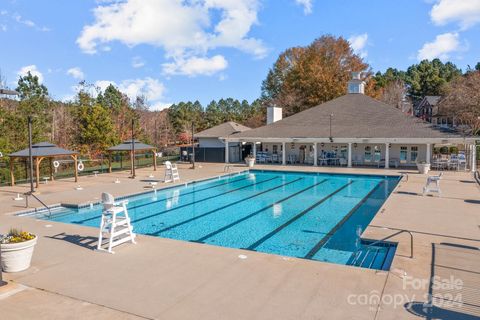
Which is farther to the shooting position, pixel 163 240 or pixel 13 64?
pixel 13 64

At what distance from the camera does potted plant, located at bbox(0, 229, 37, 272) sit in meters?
5.74

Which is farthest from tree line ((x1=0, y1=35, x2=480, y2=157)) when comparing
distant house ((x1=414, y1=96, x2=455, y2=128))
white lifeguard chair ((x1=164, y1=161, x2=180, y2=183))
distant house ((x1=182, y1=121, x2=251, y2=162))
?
distant house ((x1=182, y1=121, x2=251, y2=162))

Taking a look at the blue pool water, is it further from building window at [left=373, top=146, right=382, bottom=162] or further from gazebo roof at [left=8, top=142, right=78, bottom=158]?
building window at [left=373, top=146, right=382, bottom=162]

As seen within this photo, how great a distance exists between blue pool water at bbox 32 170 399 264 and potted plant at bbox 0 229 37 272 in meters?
3.84

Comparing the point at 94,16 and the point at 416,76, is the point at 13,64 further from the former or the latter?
the point at 416,76

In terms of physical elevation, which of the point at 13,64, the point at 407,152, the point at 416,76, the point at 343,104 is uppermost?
the point at 416,76

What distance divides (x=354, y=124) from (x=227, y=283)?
23096 millimetres

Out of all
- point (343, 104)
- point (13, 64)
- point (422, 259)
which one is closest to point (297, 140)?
point (343, 104)

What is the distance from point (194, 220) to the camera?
1120 centimetres

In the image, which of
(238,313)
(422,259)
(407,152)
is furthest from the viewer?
(407,152)

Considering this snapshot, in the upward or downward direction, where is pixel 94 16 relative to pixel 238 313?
upward

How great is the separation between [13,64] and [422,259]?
3296 centimetres

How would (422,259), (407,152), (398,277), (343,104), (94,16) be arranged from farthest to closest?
(343,104) → (407,152) → (94,16) → (422,259) → (398,277)

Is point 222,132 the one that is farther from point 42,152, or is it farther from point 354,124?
point 42,152
